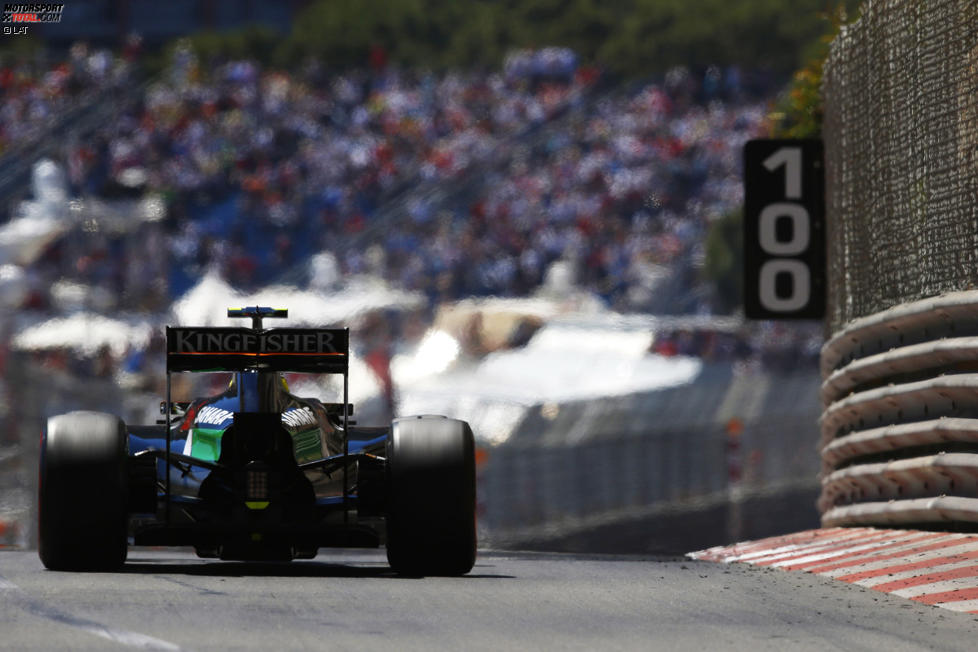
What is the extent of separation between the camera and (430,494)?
852 cm

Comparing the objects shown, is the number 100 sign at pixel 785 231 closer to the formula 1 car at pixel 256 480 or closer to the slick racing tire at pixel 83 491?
the formula 1 car at pixel 256 480

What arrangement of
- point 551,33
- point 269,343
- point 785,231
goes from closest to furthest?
point 269,343 → point 785,231 → point 551,33

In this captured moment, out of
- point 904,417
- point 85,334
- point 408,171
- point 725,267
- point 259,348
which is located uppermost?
point 408,171

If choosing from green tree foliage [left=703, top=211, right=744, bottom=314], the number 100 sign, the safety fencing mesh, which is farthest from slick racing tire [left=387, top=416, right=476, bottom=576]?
green tree foliage [left=703, top=211, right=744, bottom=314]

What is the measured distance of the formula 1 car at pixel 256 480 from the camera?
27.9 feet

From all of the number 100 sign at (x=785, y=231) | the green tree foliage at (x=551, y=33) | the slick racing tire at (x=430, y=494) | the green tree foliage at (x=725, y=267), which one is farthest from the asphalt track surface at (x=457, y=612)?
the green tree foliage at (x=551, y=33)

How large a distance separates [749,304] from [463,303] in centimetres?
1950

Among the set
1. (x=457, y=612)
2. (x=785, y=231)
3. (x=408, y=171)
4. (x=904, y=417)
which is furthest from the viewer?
(x=408, y=171)

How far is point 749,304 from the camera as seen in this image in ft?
46.3

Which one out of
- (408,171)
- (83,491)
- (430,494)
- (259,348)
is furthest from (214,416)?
(408,171)

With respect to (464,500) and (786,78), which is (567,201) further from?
(464,500)

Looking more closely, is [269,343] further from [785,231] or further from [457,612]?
[785,231]

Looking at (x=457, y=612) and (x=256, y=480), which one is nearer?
(x=457, y=612)

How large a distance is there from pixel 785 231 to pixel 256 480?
6527 mm
